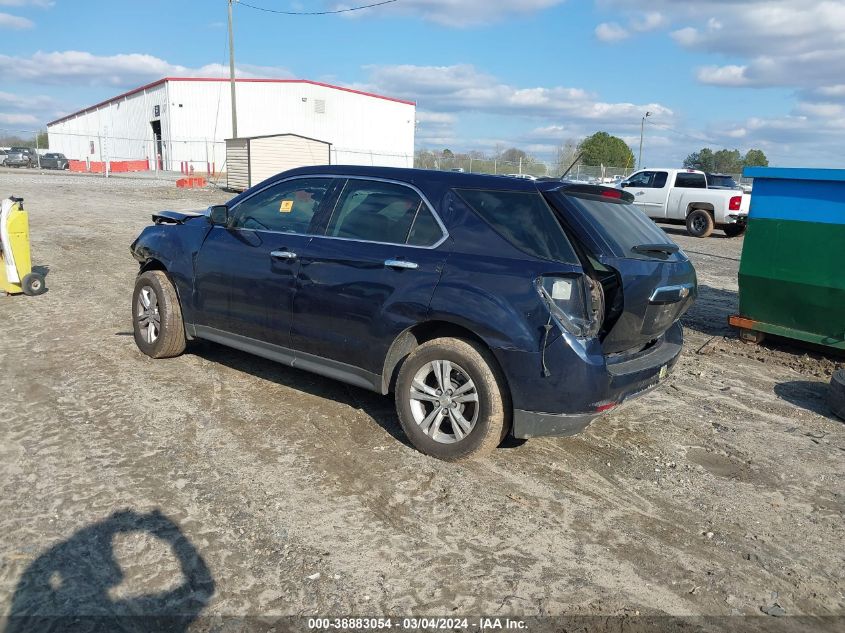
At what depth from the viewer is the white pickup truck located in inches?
760

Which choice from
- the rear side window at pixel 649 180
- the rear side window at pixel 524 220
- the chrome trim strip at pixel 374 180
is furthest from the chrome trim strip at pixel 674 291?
the rear side window at pixel 649 180

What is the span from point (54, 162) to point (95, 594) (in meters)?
50.0

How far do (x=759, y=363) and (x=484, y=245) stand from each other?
421 centimetres

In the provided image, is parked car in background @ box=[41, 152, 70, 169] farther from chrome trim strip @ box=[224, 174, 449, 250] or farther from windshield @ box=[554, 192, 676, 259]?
windshield @ box=[554, 192, 676, 259]

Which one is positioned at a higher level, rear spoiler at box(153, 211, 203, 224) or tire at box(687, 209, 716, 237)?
rear spoiler at box(153, 211, 203, 224)

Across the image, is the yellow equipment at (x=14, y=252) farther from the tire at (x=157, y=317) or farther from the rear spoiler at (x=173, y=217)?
the tire at (x=157, y=317)

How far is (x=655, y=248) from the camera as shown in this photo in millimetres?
4305

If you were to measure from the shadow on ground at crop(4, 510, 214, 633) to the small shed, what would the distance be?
2596cm

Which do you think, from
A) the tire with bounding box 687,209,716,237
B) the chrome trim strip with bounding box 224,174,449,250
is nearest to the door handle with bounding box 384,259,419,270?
the chrome trim strip with bounding box 224,174,449,250

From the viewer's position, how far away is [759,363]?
6.80 metres

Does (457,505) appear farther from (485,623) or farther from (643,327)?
(643,327)

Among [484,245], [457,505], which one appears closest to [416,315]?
[484,245]

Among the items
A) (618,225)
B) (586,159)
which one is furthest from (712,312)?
(586,159)

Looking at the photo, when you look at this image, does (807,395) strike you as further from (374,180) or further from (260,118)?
(260,118)
